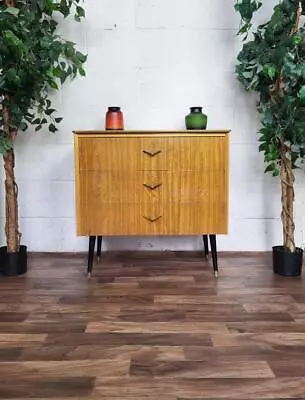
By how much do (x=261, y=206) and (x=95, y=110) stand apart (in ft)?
4.12

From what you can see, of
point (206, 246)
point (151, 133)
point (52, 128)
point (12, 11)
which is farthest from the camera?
point (206, 246)

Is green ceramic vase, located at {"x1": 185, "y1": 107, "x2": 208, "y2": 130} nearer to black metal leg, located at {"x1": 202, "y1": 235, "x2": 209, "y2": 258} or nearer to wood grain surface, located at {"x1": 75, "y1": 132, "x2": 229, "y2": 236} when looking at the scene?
wood grain surface, located at {"x1": 75, "y1": 132, "x2": 229, "y2": 236}

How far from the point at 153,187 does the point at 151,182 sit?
28 millimetres

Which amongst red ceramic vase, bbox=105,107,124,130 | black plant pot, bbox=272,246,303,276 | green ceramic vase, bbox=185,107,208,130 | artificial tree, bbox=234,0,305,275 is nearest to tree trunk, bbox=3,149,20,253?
red ceramic vase, bbox=105,107,124,130

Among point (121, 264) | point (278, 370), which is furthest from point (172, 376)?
point (121, 264)

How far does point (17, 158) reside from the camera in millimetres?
2633

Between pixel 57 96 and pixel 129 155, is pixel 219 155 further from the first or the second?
pixel 57 96

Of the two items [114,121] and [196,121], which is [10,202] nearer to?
[114,121]

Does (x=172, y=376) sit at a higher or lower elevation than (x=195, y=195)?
lower

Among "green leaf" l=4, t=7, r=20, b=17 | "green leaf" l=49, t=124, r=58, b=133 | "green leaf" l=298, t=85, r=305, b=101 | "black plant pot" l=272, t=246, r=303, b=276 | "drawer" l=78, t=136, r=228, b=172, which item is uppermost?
"green leaf" l=4, t=7, r=20, b=17

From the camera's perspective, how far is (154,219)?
2139 mm

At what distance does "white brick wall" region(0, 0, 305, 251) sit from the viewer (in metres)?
2.56

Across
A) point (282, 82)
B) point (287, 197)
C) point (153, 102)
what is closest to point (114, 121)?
point (153, 102)

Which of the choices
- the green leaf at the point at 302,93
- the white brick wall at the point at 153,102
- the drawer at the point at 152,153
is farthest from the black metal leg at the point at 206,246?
the green leaf at the point at 302,93
